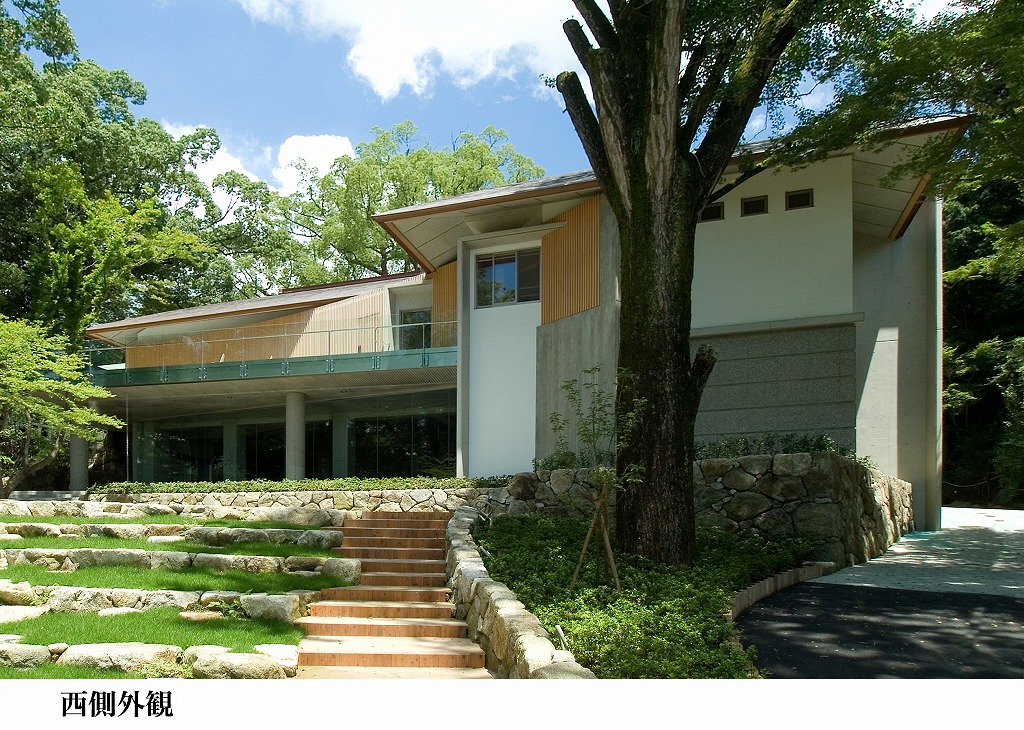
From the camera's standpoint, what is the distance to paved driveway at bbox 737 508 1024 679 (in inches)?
254

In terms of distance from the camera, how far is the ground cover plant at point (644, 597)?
6043 millimetres

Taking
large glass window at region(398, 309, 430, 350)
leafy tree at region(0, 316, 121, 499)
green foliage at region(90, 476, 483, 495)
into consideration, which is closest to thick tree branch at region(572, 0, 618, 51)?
green foliage at region(90, 476, 483, 495)

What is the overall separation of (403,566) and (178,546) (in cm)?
330

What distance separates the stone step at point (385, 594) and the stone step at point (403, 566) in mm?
1088

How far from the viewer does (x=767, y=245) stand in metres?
16.1

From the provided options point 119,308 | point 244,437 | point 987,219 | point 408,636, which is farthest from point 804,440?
point 119,308

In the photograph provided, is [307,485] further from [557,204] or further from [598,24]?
[598,24]

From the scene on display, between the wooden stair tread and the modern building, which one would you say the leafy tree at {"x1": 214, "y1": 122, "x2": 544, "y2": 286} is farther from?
the wooden stair tread

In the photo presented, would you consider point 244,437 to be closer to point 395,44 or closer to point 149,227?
point 149,227

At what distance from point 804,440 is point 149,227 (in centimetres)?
2127

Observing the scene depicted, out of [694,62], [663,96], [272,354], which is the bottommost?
[272,354]

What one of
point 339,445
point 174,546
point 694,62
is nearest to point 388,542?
point 174,546

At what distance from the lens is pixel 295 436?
22531 millimetres

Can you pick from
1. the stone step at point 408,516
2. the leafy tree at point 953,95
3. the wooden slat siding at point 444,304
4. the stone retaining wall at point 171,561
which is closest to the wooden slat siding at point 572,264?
the wooden slat siding at point 444,304
